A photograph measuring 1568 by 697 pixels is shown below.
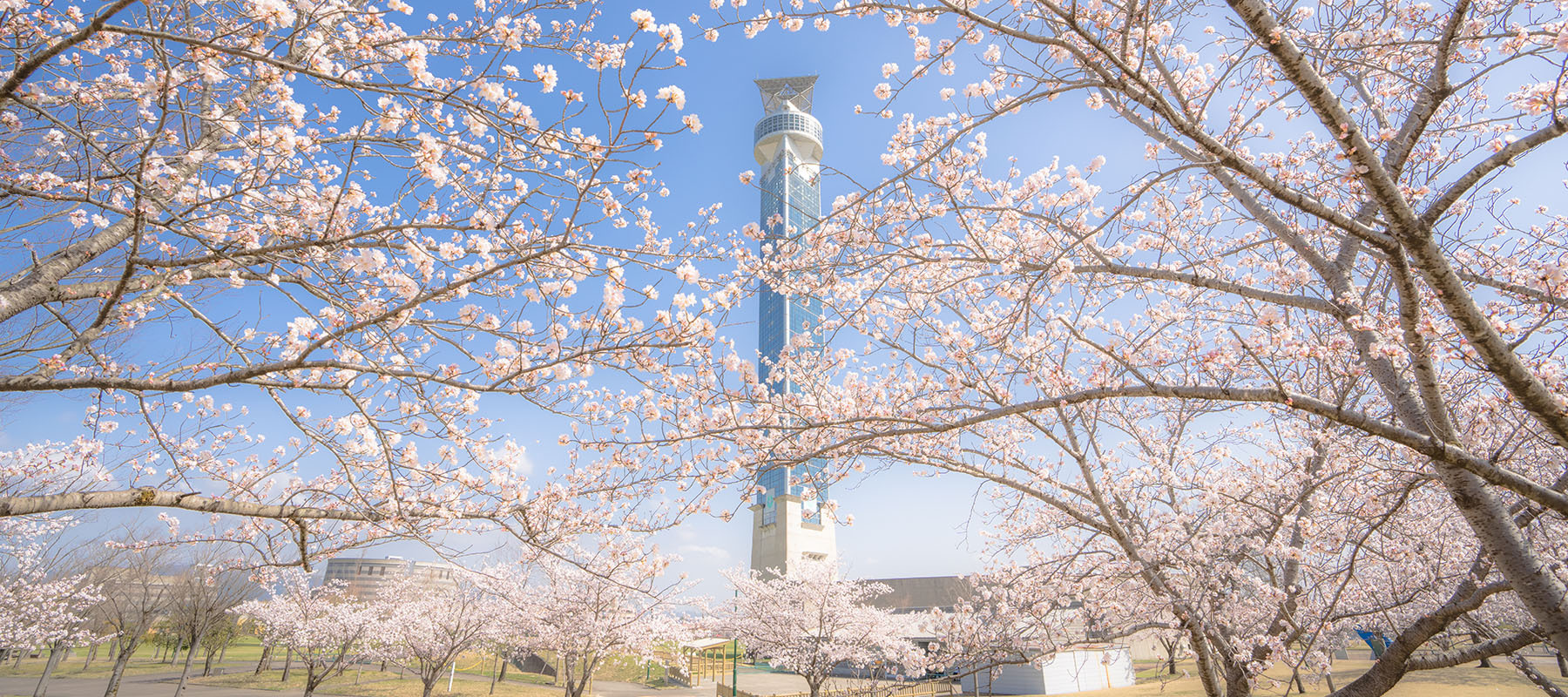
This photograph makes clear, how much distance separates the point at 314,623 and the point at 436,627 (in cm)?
455

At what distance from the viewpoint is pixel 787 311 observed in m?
33.1

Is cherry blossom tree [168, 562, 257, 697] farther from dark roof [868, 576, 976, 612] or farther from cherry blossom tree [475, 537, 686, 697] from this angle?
dark roof [868, 576, 976, 612]

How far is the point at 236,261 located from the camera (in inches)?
124

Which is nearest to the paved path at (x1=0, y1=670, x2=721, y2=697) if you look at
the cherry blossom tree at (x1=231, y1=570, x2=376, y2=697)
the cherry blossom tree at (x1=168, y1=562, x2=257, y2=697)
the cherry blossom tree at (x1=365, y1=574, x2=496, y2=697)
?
the cherry blossom tree at (x1=231, y1=570, x2=376, y2=697)

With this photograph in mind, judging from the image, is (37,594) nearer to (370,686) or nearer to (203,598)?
(203,598)

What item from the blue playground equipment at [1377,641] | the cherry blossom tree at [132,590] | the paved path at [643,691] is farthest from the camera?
the paved path at [643,691]

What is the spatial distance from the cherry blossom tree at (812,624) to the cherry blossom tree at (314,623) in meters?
12.8

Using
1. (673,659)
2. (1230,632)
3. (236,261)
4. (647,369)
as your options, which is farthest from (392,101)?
(673,659)

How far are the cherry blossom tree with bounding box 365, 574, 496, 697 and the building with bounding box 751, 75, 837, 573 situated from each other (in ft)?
33.8

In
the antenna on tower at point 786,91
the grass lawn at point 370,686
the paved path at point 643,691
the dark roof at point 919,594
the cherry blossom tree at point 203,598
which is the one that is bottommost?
the paved path at point 643,691

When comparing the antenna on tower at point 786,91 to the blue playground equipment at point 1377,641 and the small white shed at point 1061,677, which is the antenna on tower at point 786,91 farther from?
the blue playground equipment at point 1377,641

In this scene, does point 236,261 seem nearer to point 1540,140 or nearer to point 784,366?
point 784,366

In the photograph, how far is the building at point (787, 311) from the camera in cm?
491

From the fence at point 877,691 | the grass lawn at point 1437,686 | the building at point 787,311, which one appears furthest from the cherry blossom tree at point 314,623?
the grass lawn at point 1437,686
